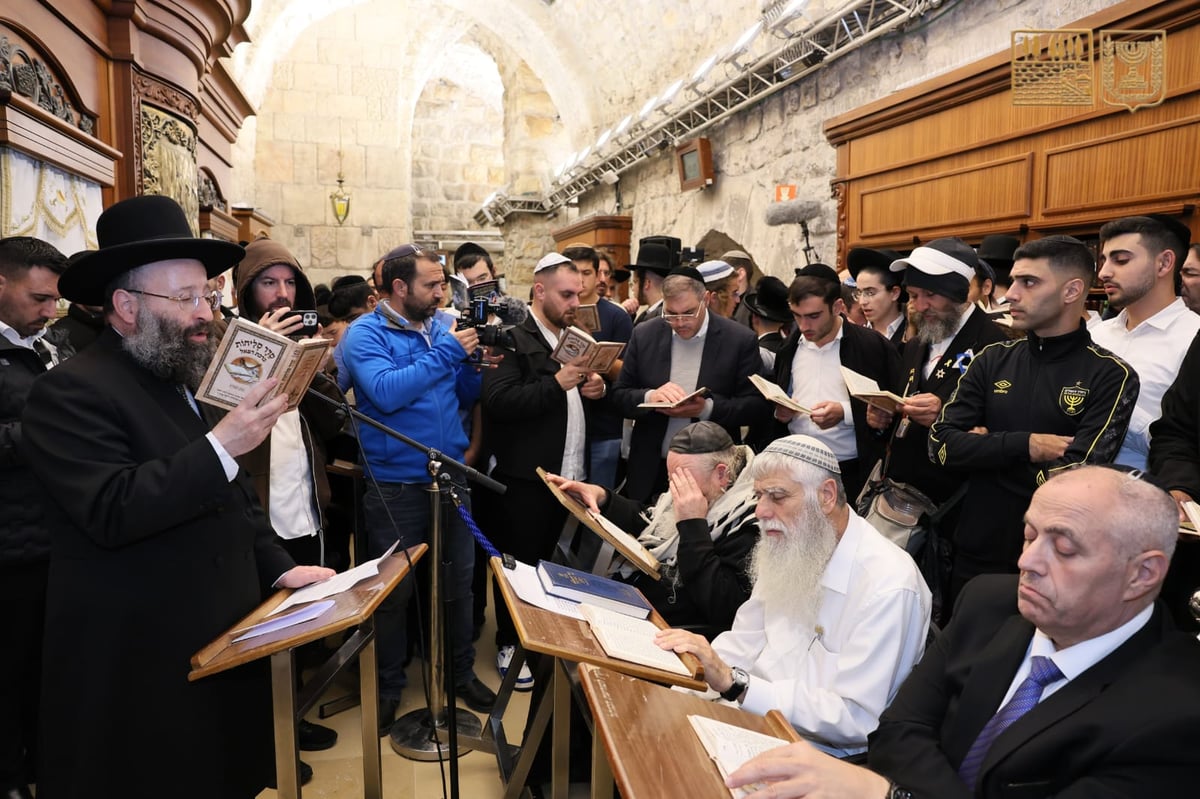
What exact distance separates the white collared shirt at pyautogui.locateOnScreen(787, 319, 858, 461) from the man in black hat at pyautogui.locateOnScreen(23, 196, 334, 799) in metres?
2.77

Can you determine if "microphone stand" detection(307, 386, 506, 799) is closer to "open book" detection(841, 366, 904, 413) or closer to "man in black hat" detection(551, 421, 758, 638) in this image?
"man in black hat" detection(551, 421, 758, 638)

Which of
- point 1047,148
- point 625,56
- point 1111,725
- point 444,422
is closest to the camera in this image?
point 1111,725

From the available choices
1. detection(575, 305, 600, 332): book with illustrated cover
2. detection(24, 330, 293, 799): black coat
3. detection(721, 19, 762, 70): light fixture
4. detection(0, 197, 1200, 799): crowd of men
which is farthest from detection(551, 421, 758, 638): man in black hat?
detection(721, 19, 762, 70): light fixture

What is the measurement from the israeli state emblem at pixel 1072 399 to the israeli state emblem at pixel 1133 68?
240 cm

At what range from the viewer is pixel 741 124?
909 centimetres

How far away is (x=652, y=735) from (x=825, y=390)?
277cm

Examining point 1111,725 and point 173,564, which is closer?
point 1111,725

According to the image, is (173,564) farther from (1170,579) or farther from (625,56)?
(625,56)

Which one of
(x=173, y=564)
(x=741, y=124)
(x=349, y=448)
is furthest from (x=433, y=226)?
→ (x=173, y=564)

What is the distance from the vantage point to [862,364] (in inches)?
161

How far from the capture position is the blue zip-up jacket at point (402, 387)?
11.1 feet

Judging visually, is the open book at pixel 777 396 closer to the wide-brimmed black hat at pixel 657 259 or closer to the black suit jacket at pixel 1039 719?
the black suit jacket at pixel 1039 719

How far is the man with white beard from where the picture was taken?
6.53 feet

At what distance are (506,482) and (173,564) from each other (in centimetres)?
201
